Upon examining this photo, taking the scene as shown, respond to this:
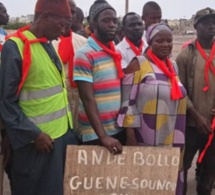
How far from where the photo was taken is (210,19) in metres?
3.54

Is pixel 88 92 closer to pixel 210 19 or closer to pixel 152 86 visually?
pixel 152 86

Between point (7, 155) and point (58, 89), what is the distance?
0.58m

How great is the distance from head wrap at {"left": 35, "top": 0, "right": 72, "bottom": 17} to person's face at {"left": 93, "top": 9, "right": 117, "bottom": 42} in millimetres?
383

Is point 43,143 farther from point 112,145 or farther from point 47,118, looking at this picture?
point 112,145

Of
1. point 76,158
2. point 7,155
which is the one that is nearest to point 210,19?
point 76,158

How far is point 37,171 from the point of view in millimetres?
2670

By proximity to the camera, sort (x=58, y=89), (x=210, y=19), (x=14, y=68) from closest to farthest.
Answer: (x=14, y=68) < (x=58, y=89) < (x=210, y=19)

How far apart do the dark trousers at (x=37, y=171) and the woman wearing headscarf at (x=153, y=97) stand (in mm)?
547

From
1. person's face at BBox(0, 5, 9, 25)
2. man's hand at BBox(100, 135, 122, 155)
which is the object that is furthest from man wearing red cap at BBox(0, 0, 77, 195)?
person's face at BBox(0, 5, 9, 25)

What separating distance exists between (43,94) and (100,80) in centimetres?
45

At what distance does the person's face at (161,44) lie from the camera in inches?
120

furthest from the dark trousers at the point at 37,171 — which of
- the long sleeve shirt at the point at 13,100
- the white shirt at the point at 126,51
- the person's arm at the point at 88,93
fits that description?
the white shirt at the point at 126,51

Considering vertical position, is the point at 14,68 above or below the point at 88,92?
above

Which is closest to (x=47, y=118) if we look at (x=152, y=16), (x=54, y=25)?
(x=54, y=25)
